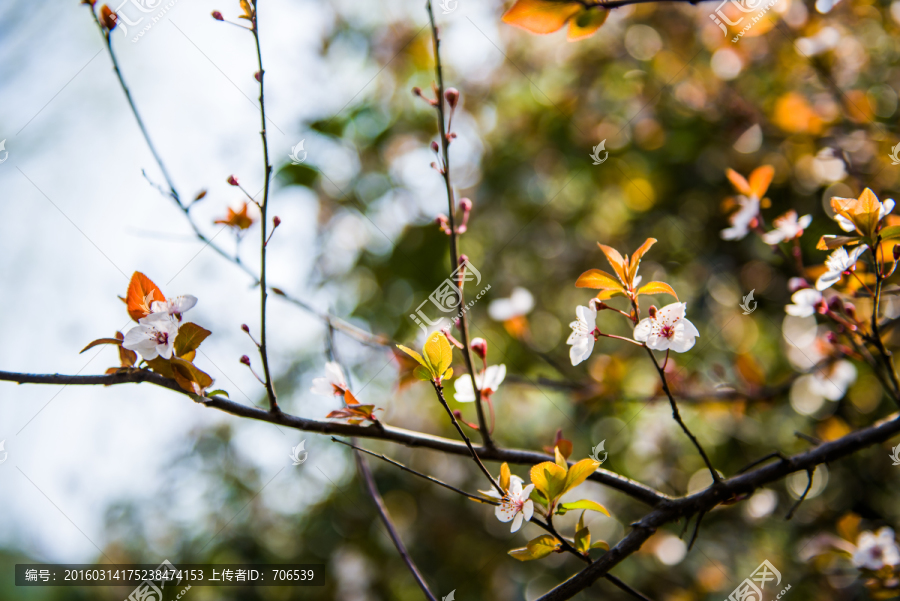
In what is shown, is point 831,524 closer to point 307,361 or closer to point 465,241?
point 465,241

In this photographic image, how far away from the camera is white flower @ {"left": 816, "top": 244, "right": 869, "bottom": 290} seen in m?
0.67

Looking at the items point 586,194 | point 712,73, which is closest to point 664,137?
point 712,73

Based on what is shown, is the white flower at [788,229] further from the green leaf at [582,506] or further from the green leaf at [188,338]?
the green leaf at [188,338]

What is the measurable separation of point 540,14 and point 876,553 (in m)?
1.16

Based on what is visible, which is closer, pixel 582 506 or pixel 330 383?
pixel 582 506

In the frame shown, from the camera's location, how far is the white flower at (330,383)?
723 mm

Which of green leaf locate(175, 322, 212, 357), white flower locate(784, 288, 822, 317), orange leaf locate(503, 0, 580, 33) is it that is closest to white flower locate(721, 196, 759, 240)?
white flower locate(784, 288, 822, 317)

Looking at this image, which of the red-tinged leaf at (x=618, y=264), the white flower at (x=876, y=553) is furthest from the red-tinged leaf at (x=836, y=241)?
the white flower at (x=876, y=553)

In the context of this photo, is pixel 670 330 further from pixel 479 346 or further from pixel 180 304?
pixel 180 304

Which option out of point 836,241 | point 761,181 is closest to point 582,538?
point 836,241

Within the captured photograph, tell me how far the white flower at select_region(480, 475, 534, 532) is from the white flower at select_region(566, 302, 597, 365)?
0.17 m

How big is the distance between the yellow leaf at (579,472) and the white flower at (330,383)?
1.08 feet

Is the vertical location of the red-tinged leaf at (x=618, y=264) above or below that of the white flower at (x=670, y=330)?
above

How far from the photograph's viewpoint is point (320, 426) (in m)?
0.62
